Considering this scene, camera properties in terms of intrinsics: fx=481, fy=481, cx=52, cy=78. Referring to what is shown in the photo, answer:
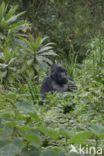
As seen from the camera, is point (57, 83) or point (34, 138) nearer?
point (34, 138)

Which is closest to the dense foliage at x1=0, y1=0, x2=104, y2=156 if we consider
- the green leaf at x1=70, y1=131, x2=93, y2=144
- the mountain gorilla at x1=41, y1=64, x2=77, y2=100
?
the green leaf at x1=70, y1=131, x2=93, y2=144

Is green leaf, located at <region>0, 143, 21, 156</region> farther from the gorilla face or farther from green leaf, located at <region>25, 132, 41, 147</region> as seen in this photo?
the gorilla face

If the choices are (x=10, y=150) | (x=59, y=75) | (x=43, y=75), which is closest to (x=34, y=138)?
(x=10, y=150)

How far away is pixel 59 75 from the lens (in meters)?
5.25

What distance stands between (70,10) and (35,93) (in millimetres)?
5962

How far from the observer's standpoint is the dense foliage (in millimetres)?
1298

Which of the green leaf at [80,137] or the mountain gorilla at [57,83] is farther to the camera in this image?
the mountain gorilla at [57,83]

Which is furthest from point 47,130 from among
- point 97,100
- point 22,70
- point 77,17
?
point 77,17

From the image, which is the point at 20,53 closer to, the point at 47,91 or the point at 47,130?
the point at 47,91

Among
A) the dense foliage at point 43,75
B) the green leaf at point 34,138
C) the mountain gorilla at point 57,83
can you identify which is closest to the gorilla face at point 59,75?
the mountain gorilla at point 57,83

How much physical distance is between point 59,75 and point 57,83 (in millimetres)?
108

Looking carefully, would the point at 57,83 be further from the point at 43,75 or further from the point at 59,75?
the point at 43,75

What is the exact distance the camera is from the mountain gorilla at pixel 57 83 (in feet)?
17.0

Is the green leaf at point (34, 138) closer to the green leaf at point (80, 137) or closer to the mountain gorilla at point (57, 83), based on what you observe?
the green leaf at point (80, 137)
